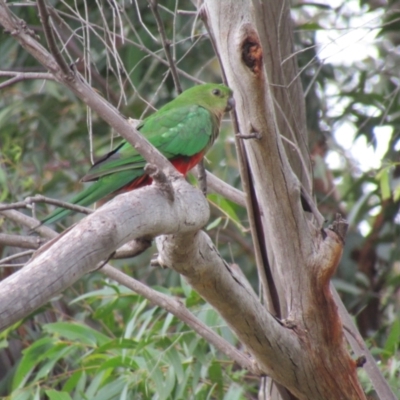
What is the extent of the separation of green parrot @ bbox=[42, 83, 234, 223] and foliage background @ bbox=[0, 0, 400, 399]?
17 centimetres

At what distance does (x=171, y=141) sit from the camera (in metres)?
3.53

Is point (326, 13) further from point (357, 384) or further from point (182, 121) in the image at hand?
point (357, 384)

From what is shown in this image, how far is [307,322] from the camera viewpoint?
2600 millimetres

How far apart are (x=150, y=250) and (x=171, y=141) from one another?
1.93m

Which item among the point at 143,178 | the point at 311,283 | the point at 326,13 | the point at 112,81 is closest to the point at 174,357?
the point at 143,178

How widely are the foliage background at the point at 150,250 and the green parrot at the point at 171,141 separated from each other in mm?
168

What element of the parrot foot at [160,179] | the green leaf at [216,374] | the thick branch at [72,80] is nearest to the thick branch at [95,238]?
the parrot foot at [160,179]

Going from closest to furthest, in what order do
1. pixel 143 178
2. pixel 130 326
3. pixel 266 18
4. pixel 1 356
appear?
pixel 266 18
pixel 143 178
pixel 130 326
pixel 1 356

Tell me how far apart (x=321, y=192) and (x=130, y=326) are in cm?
255

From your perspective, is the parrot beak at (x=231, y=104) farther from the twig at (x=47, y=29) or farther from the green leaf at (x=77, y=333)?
the green leaf at (x=77, y=333)

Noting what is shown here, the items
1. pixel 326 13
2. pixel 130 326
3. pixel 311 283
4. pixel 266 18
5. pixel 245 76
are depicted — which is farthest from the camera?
pixel 326 13

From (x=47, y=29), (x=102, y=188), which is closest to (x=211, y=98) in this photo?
(x=102, y=188)

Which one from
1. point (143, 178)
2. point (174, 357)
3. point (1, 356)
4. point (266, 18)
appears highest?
point (266, 18)

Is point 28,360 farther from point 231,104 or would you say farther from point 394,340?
point 394,340
